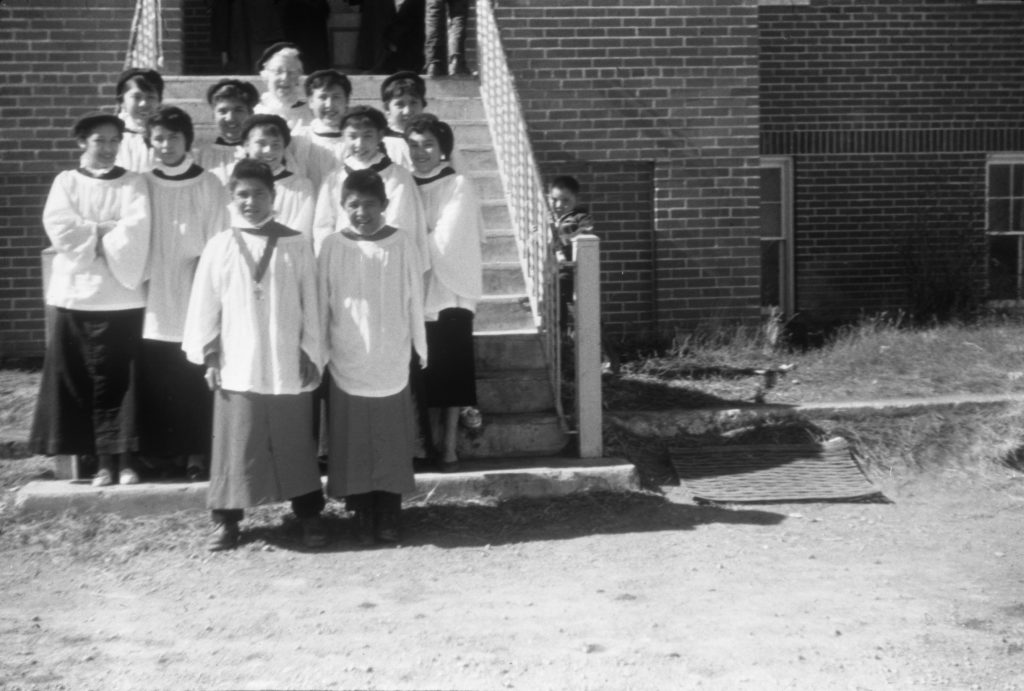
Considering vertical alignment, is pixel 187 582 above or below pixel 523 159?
below

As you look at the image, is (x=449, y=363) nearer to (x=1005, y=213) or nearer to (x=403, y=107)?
(x=403, y=107)

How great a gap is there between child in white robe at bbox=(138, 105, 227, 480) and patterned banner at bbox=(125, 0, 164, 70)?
2.70 m

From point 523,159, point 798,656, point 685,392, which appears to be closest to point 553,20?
point 523,159

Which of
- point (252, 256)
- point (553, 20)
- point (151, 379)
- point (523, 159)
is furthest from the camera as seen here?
point (553, 20)

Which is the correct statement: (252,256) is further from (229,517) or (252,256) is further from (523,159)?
(523,159)

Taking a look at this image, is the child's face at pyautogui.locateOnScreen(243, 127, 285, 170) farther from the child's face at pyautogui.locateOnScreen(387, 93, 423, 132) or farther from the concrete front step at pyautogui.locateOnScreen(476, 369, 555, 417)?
the concrete front step at pyautogui.locateOnScreen(476, 369, 555, 417)

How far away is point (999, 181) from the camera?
1293 centimetres

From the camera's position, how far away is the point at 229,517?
21.1 ft

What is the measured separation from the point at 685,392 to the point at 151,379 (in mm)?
3495

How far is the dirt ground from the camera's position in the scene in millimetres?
4762

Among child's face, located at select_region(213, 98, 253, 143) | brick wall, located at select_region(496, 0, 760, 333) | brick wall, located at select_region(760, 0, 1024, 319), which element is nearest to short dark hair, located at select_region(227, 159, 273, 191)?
child's face, located at select_region(213, 98, 253, 143)

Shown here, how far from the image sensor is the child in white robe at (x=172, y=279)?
6.80m

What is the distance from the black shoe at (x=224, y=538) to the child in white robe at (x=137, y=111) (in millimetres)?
1891

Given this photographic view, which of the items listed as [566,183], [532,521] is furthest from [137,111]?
[566,183]
